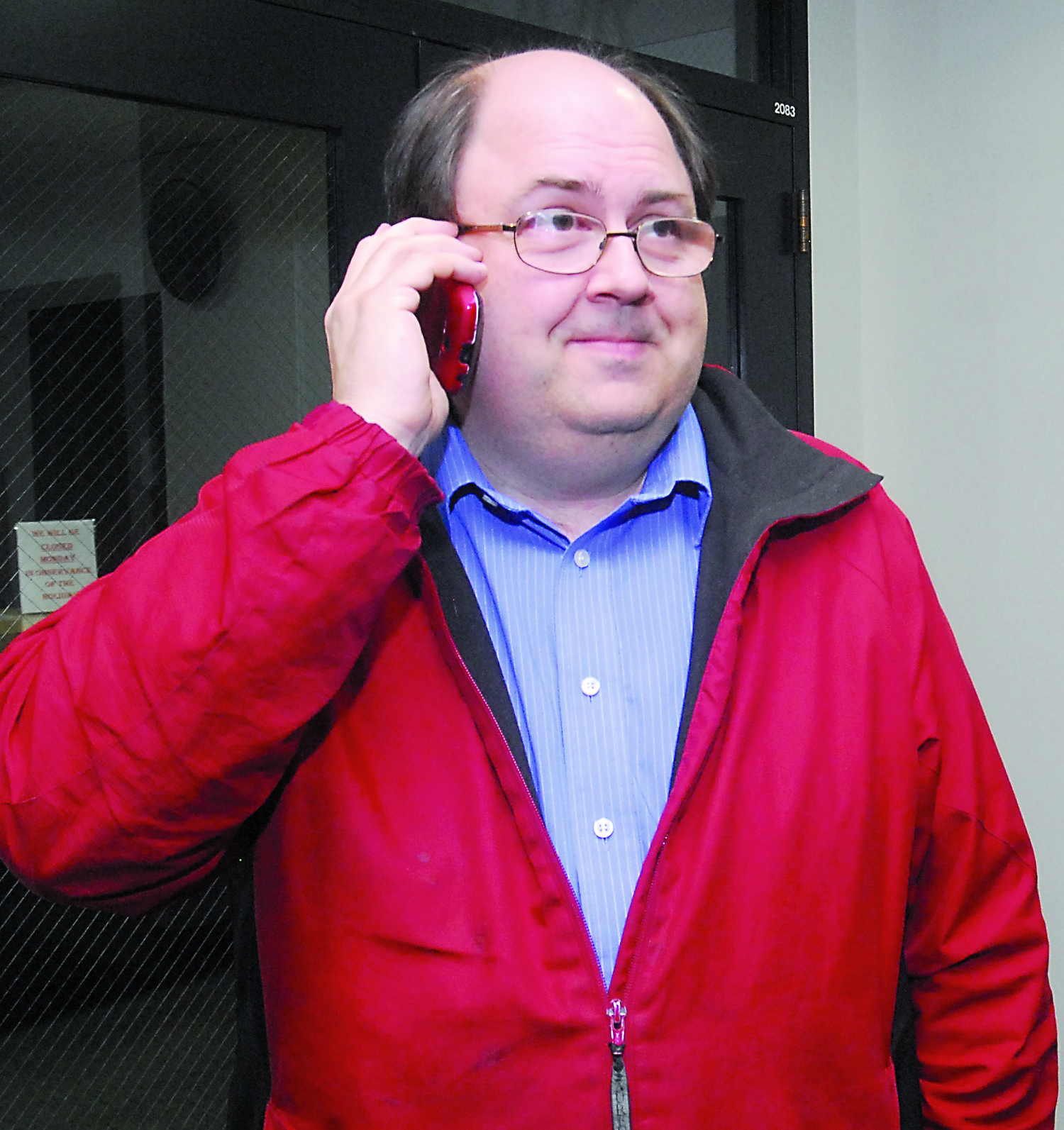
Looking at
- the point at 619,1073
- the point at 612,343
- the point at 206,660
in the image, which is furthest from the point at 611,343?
the point at 619,1073

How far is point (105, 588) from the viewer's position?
98cm

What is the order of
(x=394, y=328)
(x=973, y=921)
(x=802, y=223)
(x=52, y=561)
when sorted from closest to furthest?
(x=394, y=328)
(x=973, y=921)
(x=52, y=561)
(x=802, y=223)

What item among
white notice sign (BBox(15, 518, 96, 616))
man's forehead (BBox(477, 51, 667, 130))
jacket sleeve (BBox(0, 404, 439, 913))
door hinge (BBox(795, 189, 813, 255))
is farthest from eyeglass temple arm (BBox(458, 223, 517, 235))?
door hinge (BBox(795, 189, 813, 255))

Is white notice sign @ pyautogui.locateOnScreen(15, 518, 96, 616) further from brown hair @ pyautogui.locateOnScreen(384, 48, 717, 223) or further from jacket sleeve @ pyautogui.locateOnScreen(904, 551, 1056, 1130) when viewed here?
jacket sleeve @ pyautogui.locateOnScreen(904, 551, 1056, 1130)

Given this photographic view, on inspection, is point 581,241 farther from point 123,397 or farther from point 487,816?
point 123,397

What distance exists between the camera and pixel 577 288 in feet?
3.61

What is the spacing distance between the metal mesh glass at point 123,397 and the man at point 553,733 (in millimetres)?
610

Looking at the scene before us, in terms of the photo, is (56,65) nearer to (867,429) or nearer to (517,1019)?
(517,1019)

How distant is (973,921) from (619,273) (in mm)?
706

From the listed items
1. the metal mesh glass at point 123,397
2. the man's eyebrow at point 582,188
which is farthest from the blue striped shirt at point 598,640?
the metal mesh glass at point 123,397

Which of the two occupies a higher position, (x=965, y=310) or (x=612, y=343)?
(x=965, y=310)

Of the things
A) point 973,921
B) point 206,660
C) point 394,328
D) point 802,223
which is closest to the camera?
point 206,660

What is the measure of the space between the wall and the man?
1.57 m

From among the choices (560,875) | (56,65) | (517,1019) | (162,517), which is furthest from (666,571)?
(56,65)
